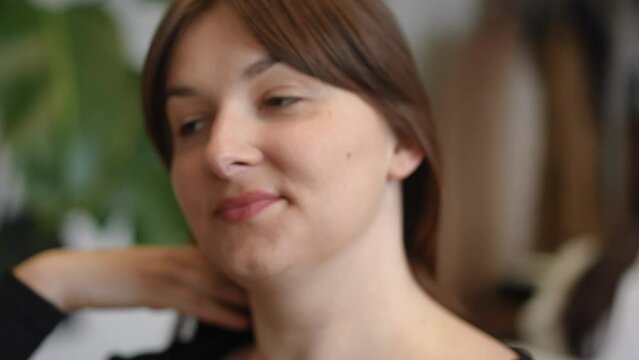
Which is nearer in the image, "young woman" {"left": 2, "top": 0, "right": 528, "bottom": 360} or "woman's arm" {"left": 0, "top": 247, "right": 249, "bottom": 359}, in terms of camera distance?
"young woman" {"left": 2, "top": 0, "right": 528, "bottom": 360}

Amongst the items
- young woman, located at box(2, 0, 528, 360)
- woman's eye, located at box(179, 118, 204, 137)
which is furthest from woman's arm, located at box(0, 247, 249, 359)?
woman's eye, located at box(179, 118, 204, 137)

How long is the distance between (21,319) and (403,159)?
500 millimetres

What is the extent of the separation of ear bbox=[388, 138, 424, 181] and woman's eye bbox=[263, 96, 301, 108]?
13cm

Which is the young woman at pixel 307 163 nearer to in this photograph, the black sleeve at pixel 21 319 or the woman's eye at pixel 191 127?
the woman's eye at pixel 191 127

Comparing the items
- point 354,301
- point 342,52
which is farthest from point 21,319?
point 342,52

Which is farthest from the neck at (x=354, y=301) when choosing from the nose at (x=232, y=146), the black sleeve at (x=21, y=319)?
the black sleeve at (x=21, y=319)

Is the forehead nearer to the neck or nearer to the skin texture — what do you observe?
the skin texture

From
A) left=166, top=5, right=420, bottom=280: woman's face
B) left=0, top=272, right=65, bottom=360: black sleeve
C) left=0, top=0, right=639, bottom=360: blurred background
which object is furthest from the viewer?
left=0, top=0, right=639, bottom=360: blurred background

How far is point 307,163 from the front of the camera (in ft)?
2.62

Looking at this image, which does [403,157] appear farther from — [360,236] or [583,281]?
[583,281]

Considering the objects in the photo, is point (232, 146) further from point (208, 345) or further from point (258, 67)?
point (208, 345)

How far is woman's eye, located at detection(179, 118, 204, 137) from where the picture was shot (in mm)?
875

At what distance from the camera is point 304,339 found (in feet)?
2.98

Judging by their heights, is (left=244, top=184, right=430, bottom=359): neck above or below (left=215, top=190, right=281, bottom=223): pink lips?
below
